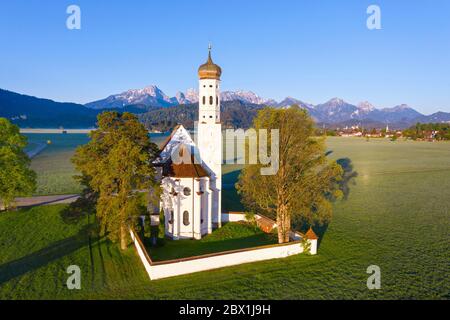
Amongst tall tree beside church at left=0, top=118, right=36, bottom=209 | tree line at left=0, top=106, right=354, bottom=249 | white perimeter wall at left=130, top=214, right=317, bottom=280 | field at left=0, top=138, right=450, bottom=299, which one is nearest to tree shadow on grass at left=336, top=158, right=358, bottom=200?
field at left=0, top=138, right=450, bottom=299

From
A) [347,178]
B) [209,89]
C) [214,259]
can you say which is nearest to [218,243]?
[214,259]

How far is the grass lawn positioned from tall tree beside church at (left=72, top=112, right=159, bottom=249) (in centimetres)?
356

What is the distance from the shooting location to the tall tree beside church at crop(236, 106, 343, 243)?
26.0m

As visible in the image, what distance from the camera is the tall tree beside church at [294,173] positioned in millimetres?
26016

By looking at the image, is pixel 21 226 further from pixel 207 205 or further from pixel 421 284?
pixel 421 284

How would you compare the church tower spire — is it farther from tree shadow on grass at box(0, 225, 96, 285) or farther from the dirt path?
the dirt path

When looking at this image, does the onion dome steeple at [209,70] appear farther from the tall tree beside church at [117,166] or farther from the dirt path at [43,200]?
the dirt path at [43,200]

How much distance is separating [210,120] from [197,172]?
5240mm

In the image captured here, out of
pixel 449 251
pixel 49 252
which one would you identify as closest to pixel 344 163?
pixel 449 251

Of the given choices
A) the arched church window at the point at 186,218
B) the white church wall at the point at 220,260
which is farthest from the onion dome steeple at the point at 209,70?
the white church wall at the point at 220,260

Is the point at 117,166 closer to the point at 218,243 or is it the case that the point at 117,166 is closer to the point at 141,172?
the point at 141,172

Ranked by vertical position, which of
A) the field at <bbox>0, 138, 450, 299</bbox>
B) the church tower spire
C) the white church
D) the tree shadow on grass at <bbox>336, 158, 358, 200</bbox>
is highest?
the church tower spire

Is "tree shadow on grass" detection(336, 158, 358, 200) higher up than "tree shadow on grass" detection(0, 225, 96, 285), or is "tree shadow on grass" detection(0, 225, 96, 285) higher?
"tree shadow on grass" detection(336, 158, 358, 200)

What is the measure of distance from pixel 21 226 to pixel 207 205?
1707 centimetres
